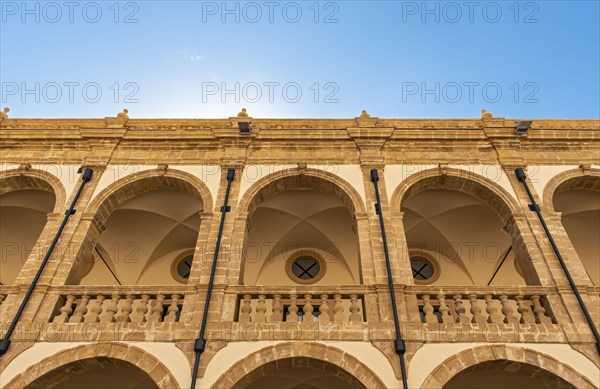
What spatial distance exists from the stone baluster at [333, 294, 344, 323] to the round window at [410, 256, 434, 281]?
5353 millimetres

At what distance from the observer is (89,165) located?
402 inches

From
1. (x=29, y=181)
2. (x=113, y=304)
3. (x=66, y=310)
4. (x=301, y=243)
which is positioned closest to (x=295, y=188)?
(x=301, y=243)

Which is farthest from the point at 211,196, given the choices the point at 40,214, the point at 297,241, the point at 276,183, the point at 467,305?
the point at 467,305

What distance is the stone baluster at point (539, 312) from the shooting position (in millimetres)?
7488

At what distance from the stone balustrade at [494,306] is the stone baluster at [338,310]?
145 centimetres

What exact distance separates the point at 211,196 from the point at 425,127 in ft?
18.6

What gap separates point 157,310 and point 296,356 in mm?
2708

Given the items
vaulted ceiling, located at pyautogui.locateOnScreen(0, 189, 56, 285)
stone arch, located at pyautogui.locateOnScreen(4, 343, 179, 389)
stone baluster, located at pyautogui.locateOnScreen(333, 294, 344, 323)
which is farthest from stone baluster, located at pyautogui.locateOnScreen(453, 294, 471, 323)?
vaulted ceiling, located at pyautogui.locateOnScreen(0, 189, 56, 285)

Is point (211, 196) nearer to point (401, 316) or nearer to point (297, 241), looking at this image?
point (297, 241)

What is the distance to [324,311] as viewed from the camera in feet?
25.1

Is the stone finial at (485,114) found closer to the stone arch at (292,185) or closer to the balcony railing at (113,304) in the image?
the stone arch at (292,185)

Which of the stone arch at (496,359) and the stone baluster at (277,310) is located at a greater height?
the stone baluster at (277,310)

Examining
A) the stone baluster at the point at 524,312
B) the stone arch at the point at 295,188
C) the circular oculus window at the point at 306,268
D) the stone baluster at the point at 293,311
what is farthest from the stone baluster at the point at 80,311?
the stone baluster at the point at 524,312

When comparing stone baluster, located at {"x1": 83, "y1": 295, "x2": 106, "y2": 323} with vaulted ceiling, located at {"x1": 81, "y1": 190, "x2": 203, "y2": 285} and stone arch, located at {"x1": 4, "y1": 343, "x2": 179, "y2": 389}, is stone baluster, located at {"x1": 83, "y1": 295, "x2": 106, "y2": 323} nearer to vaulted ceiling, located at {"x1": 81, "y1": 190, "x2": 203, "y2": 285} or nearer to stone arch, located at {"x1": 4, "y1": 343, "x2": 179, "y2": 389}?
stone arch, located at {"x1": 4, "y1": 343, "x2": 179, "y2": 389}
